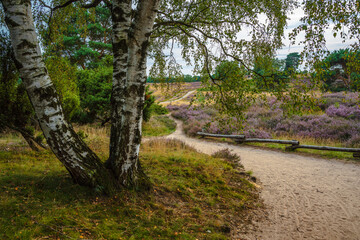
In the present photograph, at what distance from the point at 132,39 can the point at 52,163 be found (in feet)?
12.4

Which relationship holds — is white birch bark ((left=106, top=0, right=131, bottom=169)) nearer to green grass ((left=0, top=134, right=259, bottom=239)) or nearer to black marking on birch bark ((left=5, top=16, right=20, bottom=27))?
green grass ((left=0, top=134, right=259, bottom=239))

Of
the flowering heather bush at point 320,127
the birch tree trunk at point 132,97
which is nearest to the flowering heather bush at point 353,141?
the flowering heather bush at point 320,127

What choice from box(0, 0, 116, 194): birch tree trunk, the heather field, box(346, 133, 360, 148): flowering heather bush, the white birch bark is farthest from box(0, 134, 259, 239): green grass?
box(346, 133, 360, 148): flowering heather bush

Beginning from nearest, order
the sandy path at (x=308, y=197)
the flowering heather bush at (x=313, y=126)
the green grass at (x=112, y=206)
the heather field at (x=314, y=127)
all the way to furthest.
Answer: the green grass at (x=112, y=206) → the sandy path at (x=308, y=197) → the heather field at (x=314, y=127) → the flowering heather bush at (x=313, y=126)

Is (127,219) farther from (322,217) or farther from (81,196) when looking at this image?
(322,217)

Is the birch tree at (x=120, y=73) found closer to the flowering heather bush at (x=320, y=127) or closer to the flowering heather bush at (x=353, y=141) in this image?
the flowering heather bush at (x=353, y=141)

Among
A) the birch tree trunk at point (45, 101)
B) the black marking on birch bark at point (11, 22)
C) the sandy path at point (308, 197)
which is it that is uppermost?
the black marking on birch bark at point (11, 22)

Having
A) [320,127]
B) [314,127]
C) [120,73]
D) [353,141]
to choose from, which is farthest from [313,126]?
[120,73]

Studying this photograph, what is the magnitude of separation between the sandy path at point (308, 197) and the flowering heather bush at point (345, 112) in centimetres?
742

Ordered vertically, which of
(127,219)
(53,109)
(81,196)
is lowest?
(127,219)

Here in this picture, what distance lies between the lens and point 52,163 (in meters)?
5.20

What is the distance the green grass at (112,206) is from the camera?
2.66 meters

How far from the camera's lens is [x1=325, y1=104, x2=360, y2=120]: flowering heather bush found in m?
14.5

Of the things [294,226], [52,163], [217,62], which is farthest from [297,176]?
[52,163]
